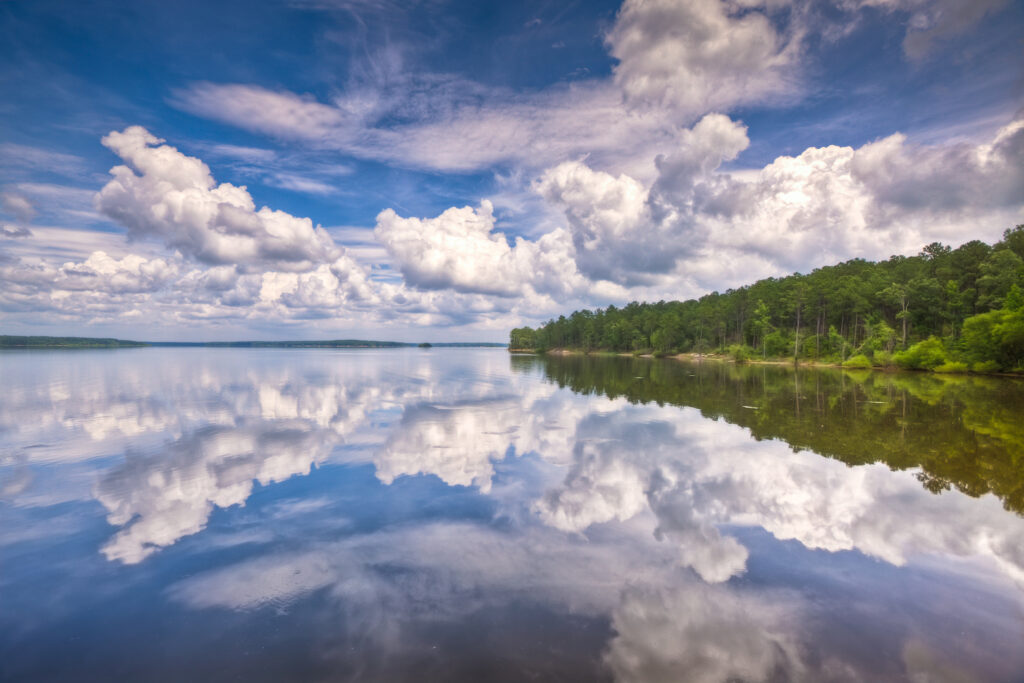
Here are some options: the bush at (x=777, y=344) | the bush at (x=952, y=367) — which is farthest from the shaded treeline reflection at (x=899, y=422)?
the bush at (x=777, y=344)

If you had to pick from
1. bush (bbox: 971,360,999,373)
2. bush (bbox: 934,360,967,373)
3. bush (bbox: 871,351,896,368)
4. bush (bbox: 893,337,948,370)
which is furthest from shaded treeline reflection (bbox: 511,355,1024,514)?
bush (bbox: 871,351,896,368)

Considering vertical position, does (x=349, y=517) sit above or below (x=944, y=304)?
below

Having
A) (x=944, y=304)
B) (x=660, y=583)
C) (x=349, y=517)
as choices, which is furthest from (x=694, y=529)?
(x=944, y=304)

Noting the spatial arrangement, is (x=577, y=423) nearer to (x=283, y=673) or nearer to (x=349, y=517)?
(x=349, y=517)

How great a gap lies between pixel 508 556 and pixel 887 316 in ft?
344

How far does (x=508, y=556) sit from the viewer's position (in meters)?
8.80

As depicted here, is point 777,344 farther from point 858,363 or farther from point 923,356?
point 923,356

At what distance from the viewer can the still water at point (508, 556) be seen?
19.5ft

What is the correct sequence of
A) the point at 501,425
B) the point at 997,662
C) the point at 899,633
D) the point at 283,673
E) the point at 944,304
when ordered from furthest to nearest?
the point at 944,304
the point at 501,425
the point at 899,633
the point at 997,662
the point at 283,673

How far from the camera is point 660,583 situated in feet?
25.5

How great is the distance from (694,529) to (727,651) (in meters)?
4.29

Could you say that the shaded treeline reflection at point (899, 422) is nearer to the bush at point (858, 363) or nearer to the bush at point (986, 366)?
the bush at point (986, 366)

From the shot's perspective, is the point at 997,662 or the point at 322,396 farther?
the point at 322,396

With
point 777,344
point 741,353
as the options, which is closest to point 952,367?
point 777,344
